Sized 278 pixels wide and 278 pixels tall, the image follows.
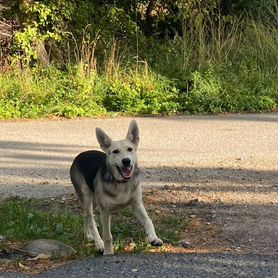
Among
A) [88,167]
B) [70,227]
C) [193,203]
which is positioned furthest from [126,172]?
[193,203]

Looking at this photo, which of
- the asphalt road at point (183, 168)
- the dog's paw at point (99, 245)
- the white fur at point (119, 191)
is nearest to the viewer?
the asphalt road at point (183, 168)

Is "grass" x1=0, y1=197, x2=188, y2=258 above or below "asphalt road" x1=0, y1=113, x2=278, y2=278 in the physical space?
below

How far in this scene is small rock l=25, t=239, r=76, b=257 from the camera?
549 centimetres

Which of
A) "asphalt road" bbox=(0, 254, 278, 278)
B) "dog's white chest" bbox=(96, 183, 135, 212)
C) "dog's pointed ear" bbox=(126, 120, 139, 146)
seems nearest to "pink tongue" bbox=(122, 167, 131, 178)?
"dog's white chest" bbox=(96, 183, 135, 212)

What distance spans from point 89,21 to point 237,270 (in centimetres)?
1394

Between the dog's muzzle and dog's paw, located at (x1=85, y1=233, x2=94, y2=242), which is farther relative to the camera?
dog's paw, located at (x1=85, y1=233, x2=94, y2=242)

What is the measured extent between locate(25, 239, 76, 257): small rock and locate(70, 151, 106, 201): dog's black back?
0.58m

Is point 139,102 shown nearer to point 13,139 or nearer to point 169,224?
point 13,139

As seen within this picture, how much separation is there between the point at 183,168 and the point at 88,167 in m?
3.07

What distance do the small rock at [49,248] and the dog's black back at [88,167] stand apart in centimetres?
58

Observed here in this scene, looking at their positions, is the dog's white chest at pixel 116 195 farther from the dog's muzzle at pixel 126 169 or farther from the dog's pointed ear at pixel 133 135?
the dog's pointed ear at pixel 133 135

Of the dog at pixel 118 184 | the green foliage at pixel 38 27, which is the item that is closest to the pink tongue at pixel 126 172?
the dog at pixel 118 184

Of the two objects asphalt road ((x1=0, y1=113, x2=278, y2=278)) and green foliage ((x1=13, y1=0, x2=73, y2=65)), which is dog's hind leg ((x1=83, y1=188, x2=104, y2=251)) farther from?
green foliage ((x1=13, y1=0, x2=73, y2=65))

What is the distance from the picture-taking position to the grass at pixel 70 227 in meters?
5.86
